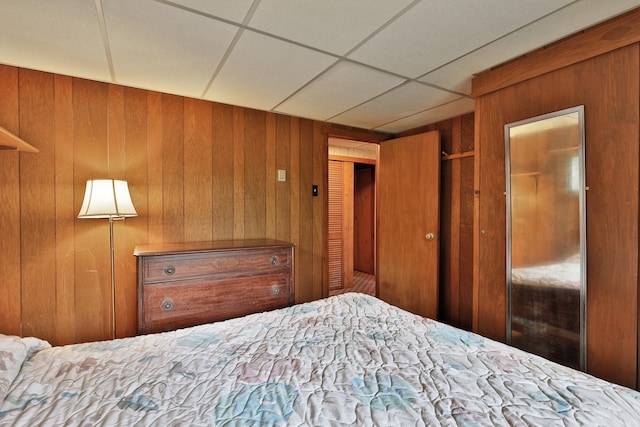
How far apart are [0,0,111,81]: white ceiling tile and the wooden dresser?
4.14 feet

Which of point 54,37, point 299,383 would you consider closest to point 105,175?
point 54,37

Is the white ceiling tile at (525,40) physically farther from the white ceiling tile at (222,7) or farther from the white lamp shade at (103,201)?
the white lamp shade at (103,201)

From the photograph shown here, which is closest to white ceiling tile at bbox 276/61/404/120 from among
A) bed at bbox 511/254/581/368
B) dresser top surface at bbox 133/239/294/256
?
dresser top surface at bbox 133/239/294/256

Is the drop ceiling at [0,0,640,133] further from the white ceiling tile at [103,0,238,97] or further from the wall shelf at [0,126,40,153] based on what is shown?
the wall shelf at [0,126,40,153]

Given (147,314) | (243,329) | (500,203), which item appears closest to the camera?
(243,329)

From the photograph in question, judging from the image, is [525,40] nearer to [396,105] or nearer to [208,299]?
[396,105]

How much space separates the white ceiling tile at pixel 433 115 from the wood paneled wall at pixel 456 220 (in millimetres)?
125

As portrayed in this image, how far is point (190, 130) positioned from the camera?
2.55 meters

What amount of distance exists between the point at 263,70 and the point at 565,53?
5.96 ft

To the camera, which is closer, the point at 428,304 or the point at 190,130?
the point at 190,130

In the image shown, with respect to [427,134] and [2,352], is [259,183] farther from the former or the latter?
[2,352]

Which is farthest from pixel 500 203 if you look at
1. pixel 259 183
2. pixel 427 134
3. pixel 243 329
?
pixel 259 183

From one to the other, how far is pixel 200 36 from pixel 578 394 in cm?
225

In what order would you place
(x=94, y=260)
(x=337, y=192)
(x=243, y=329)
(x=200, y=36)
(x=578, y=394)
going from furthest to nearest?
1. (x=337, y=192)
2. (x=94, y=260)
3. (x=200, y=36)
4. (x=243, y=329)
5. (x=578, y=394)
